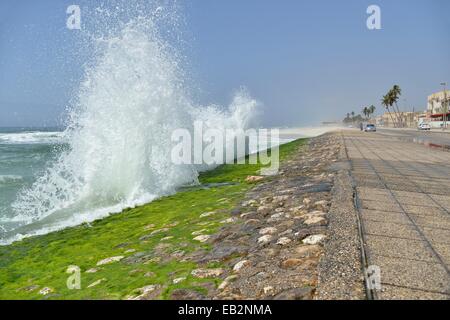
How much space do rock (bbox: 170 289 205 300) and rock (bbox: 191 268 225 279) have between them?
0.98 ft

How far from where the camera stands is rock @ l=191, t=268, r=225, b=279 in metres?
3.30

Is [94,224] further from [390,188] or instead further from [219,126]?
[219,126]

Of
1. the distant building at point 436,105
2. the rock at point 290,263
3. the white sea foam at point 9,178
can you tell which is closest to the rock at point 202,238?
the rock at point 290,263

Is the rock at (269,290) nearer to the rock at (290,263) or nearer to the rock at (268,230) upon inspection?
the rock at (290,263)

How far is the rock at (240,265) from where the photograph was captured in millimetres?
3293

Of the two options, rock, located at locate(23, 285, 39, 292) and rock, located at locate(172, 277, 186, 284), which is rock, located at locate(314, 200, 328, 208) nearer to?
rock, located at locate(172, 277, 186, 284)

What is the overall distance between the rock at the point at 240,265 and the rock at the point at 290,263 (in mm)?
347

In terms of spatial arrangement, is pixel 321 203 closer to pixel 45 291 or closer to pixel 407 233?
pixel 407 233

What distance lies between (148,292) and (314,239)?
1.61m

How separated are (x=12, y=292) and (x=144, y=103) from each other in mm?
7255

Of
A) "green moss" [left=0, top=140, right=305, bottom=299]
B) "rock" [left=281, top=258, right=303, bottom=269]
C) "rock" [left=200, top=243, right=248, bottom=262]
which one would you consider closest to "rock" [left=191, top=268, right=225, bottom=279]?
"green moss" [left=0, top=140, right=305, bottom=299]

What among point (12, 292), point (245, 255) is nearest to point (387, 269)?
point (245, 255)

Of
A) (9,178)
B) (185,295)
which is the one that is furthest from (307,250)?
(9,178)

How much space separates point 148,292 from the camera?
316cm
